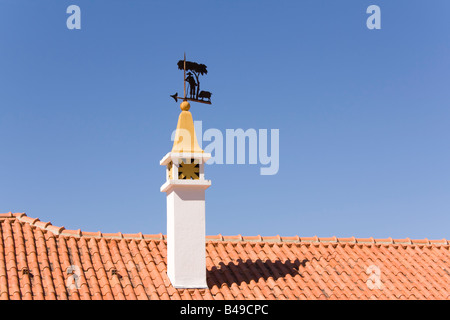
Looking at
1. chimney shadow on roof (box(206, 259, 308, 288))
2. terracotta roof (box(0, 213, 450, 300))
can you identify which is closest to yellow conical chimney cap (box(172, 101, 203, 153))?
terracotta roof (box(0, 213, 450, 300))

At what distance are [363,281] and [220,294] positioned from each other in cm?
375

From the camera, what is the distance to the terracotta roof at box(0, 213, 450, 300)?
14.0m

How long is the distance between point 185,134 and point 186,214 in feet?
6.46

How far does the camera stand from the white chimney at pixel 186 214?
48.2ft

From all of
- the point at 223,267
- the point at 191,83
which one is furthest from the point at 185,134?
the point at 223,267

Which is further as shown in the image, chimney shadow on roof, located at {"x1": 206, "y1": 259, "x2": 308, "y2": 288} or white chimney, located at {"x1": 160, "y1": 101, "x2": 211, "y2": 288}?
chimney shadow on roof, located at {"x1": 206, "y1": 259, "x2": 308, "y2": 288}

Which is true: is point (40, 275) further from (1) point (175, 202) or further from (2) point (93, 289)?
(1) point (175, 202)

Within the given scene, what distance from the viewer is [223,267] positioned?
15820 millimetres

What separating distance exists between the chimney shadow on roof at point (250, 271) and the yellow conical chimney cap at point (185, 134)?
293 centimetres

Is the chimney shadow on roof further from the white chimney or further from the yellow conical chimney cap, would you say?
the yellow conical chimney cap

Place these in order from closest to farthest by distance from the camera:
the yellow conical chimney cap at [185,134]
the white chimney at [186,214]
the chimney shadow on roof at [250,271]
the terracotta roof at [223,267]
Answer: the terracotta roof at [223,267], the white chimney at [186,214], the chimney shadow on roof at [250,271], the yellow conical chimney cap at [185,134]

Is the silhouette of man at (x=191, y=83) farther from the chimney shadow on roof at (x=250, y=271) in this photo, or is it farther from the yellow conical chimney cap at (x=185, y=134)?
Result: the chimney shadow on roof at (x=250, y=271)

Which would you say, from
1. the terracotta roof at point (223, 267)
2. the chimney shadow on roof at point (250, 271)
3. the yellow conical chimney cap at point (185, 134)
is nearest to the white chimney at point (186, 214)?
the yellow conical chimney cap at point (185, 134)

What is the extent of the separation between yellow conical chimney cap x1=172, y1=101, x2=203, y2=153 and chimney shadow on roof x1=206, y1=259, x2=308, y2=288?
9.62 ft
